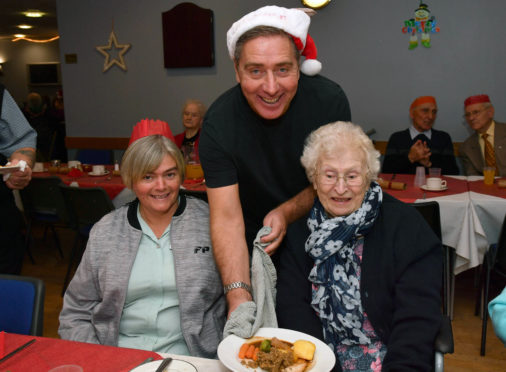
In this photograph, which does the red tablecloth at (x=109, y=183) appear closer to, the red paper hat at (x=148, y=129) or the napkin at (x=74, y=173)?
the napkin at (x=74, y=173)

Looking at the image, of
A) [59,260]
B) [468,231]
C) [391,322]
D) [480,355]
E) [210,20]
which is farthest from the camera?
[210,20]

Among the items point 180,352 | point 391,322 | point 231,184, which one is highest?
point 231,184

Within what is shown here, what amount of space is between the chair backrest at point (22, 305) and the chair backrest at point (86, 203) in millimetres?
1810

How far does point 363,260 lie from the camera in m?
1.59

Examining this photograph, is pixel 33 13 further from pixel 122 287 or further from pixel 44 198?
pixel 122 287

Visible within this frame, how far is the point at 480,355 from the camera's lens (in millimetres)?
2807

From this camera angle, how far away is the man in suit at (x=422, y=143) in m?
4.60

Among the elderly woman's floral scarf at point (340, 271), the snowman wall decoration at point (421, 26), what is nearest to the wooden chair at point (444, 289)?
the elderly woman's floral scarf at point (340, 271)

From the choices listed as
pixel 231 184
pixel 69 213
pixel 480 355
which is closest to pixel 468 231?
pixel 480 355

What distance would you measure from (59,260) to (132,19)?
3.31 meters

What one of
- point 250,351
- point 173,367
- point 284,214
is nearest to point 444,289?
point 284,214

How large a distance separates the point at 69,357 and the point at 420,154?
3697 millimetres

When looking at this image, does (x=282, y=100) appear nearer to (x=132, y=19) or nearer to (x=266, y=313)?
(x=266, y=313)

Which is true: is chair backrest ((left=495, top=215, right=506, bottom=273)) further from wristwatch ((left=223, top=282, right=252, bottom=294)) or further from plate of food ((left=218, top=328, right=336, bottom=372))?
plate of food ((left=218, top=328, right=336, bottom=372))
